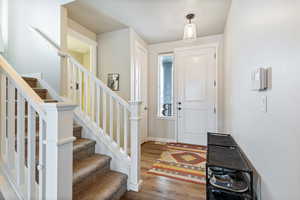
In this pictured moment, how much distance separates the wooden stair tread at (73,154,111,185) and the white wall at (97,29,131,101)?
4.76 ft

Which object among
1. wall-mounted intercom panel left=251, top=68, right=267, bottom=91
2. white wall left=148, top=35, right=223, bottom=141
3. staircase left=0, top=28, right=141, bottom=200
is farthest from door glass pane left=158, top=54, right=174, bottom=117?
wall-mounted intercom panel left=251, top=68, right=267, bottom=91

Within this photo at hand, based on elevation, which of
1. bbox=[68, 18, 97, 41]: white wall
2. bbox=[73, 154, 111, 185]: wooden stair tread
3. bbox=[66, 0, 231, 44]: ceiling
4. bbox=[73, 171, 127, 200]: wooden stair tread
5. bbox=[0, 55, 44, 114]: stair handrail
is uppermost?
bbox=[66, 0, 231, 44]: ceiling

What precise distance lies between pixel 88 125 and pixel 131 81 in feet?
4.28

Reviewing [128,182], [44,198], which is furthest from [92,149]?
[44,198]

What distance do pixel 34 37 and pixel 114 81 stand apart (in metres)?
Result: 1.50

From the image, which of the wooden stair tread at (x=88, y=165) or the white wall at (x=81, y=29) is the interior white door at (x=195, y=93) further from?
the wooden stair tread at (x=88, y=165)

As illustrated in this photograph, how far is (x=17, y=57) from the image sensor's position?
107 inches

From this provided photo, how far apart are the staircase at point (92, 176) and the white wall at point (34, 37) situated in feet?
3.64

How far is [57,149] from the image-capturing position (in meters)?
0.84

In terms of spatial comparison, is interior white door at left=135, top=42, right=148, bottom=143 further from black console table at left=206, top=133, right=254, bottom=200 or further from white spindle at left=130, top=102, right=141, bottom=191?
black console table at left=206, top=133, right=254, bottom=200

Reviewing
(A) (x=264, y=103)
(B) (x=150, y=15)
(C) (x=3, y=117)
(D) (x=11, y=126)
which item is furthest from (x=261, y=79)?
(B) (x=150, y=15)

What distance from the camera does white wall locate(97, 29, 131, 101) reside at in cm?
307

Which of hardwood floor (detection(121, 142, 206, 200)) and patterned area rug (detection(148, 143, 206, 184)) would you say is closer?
hardwood floor (detection(121, 142, 206, 200))

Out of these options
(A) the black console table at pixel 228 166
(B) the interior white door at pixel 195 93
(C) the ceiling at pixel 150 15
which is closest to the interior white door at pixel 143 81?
(C) the ceiling at pixel 150 15
